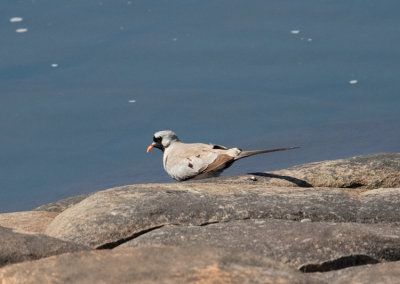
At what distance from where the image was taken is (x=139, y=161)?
1145 cm

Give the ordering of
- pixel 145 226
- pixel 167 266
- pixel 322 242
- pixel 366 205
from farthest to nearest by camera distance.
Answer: pixel 366 205 < pixel 145 226 < pixel 322 242 < pixel 167 266

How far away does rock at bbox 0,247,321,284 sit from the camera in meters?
4.00

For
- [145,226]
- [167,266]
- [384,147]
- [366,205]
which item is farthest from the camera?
[384,147]

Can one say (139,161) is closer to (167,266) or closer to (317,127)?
(317,127)

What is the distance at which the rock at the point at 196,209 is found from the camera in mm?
5723

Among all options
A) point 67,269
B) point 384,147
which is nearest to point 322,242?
point 67,269

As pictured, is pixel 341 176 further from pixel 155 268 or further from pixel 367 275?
pixel 155 268

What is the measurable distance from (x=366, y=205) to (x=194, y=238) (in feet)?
4.61

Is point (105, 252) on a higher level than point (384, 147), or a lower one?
higher

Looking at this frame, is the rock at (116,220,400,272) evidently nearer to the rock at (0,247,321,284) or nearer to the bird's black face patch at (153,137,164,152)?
the rock at (0,247,321,284)

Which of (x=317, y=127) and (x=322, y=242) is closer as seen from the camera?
(x=322, y=242)

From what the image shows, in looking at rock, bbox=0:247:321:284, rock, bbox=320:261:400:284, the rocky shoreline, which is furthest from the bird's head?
rock, bbox=0:247:321:284

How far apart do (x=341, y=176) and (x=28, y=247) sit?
3.30m

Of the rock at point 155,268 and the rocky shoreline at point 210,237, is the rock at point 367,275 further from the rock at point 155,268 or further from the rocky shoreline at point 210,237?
the rock at point 155,268
